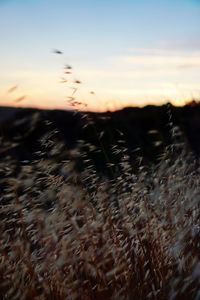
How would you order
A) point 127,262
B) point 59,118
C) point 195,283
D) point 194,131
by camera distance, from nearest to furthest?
point 195,283, point 127,262, point 194,131, point 59,118

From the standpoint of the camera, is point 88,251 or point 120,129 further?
point 120,129

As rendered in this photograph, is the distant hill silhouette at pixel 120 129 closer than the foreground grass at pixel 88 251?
No

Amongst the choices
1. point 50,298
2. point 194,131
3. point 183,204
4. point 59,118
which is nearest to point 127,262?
point 50,298

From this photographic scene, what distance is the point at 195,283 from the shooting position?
1907 mm

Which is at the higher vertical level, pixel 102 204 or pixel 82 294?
pixel 102 204

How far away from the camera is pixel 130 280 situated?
1977 millimetres

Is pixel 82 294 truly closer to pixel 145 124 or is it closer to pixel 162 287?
pixel 162 287

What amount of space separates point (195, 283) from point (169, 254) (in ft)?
0.62

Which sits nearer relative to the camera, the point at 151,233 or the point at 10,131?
the point at 151,233

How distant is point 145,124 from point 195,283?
8.33 meters

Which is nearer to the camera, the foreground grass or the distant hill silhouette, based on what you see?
the foreground grass

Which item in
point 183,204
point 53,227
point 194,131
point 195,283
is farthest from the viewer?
point 194,131

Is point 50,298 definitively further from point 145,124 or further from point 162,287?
point 145,124

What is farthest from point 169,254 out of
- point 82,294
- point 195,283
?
point 82,294
